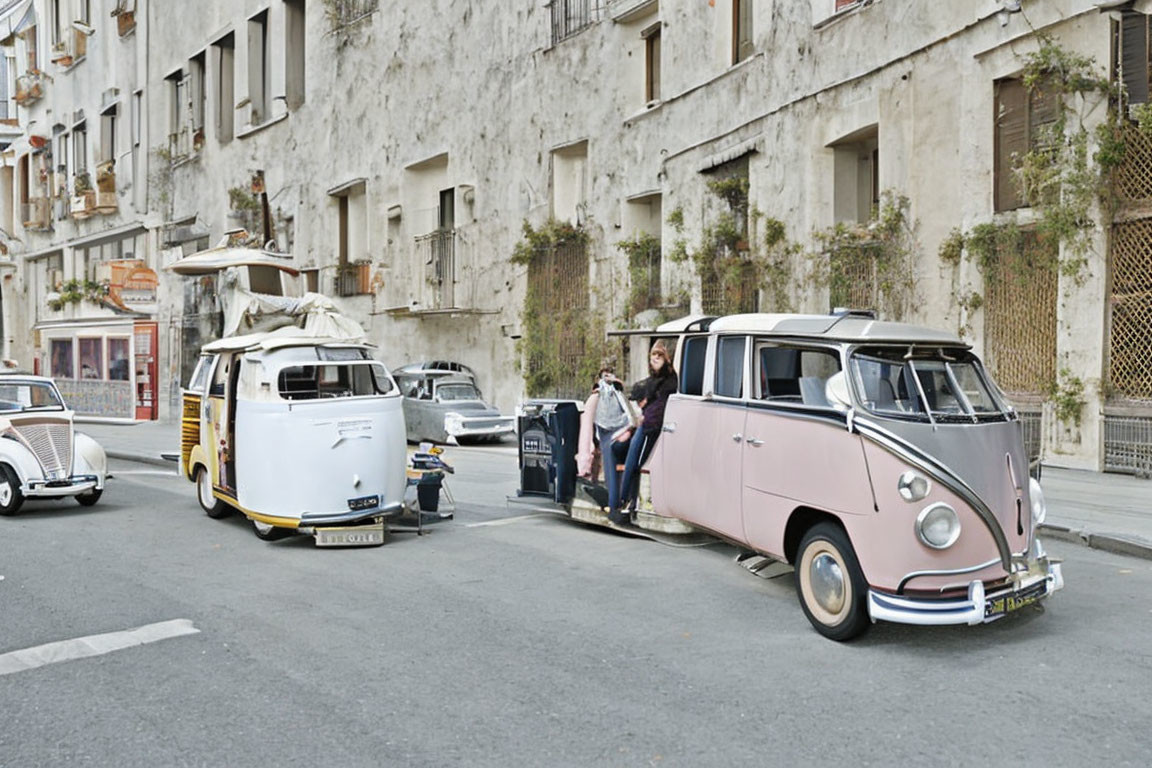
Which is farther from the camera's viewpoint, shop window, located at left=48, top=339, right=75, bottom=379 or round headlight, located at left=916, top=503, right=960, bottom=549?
shop window, located at left=48, top=339, right=75, bottom=379

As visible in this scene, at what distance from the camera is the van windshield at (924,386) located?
6648 millimetres

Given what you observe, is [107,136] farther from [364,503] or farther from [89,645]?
[89,645]

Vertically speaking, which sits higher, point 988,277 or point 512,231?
point 512,231

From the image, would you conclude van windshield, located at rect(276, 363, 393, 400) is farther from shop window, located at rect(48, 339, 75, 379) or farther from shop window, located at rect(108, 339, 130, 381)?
shop window, located at rect(48, 339, 75, 379)

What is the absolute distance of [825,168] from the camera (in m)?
17.2

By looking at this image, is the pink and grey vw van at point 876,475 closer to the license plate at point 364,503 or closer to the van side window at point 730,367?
the van side window at point 730,367

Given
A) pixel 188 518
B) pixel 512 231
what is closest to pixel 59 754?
pixel 188 518

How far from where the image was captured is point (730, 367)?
27.0 feet

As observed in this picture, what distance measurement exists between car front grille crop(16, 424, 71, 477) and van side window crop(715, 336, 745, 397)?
8738 mm

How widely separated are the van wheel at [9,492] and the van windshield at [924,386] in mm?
10231

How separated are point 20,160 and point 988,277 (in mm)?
45304

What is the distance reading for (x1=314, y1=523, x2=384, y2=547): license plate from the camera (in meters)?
9.99

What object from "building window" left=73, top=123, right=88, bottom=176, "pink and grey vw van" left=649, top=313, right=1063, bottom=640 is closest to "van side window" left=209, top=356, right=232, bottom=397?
"pink and grey vw van" left=649, top=313, right=1063, bottom=640

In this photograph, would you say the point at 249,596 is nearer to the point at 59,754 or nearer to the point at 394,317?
the point at 59,754
